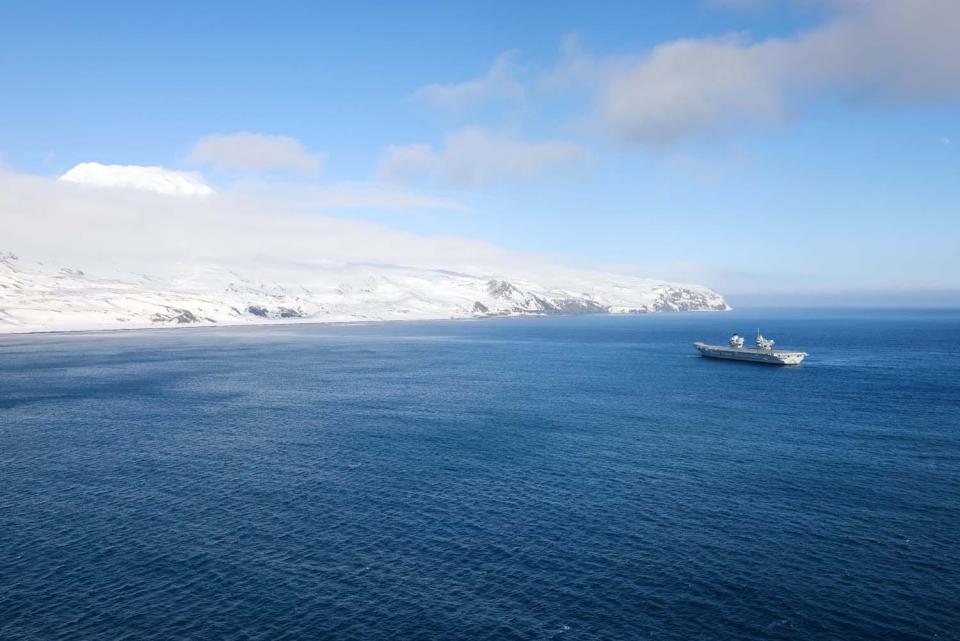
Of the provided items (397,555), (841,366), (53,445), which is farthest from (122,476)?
(841,366)

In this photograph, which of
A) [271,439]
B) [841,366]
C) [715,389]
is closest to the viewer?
[271,439]

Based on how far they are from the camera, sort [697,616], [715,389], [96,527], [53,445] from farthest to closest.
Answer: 1. [715,389]
2. [53,445]
3. [96,527]
4. [697,616]

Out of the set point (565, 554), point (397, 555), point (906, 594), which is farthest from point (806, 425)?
point (397, 555)

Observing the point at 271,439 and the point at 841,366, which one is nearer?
the point at 271,439

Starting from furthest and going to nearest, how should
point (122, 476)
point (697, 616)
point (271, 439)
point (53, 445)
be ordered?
point (271, 439) → point (53, 445) → point (122, 476) → point (697, 616)

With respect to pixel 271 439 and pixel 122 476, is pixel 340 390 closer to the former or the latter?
pixel 271 439

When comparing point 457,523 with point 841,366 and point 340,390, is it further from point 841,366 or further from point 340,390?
point 841,366
